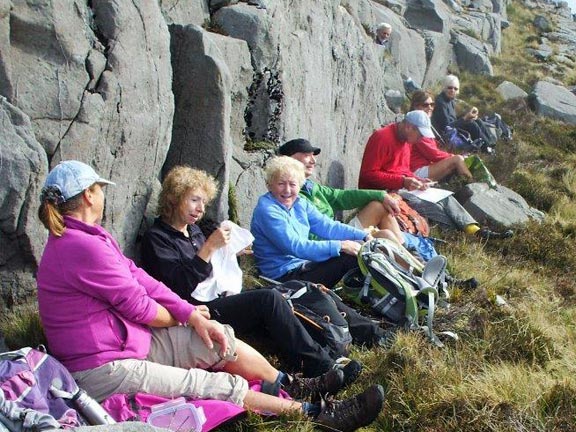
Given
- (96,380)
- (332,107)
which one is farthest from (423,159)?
(96,380)

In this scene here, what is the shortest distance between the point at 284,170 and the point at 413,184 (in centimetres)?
360

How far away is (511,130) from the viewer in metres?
17.5

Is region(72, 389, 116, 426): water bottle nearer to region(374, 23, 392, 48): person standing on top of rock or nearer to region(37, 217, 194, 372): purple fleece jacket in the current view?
region(37, 217, 194, 372): purple fleece jacket

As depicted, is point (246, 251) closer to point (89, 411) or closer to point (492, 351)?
point (492, 351)

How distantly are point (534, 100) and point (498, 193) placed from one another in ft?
30.4

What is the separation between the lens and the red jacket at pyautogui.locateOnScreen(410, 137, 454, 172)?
1207 cm

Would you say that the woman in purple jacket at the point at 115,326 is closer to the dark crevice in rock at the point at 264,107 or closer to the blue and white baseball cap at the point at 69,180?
the blue and white baseball cap at the point at 69,180

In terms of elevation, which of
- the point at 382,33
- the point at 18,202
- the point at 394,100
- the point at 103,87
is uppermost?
the point at 103,87

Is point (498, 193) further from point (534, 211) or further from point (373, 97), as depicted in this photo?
point (373, 97)

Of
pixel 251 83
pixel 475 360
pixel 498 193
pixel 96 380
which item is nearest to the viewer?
pixel 96 380

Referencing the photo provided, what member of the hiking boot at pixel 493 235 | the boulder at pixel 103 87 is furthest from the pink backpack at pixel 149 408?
the hiking boot at pixel 493 235

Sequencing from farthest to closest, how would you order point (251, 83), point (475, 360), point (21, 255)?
point (251, 83) < point (475, 360) < point (21, 255)

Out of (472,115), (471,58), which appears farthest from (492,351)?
(471,58)

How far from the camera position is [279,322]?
5.75 metres
